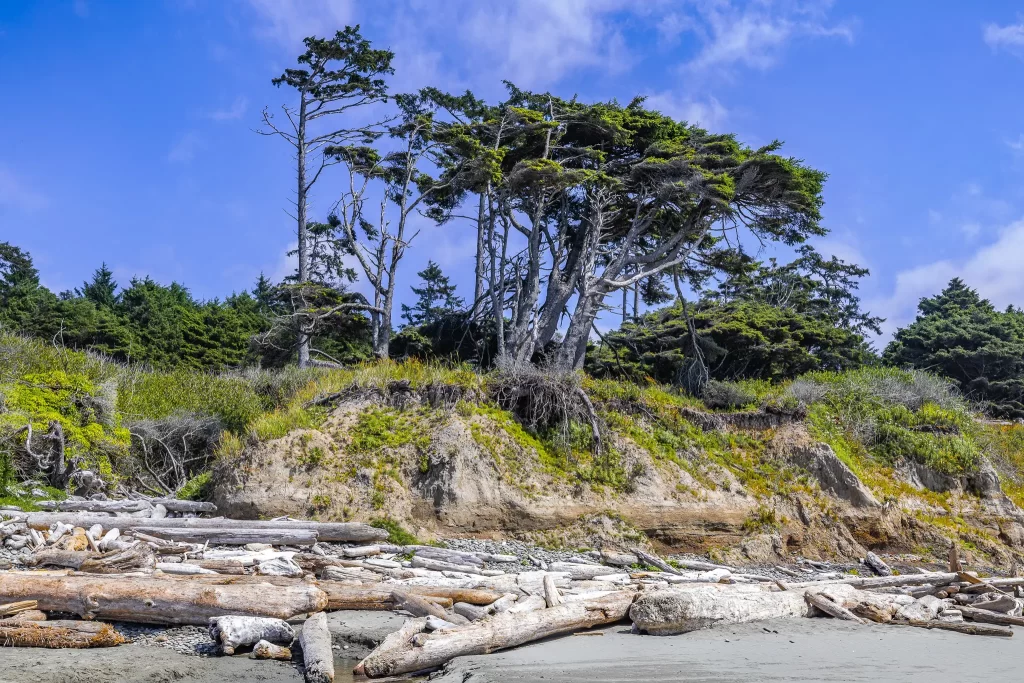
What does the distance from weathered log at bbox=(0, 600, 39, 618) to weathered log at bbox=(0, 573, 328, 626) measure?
0.07 metres

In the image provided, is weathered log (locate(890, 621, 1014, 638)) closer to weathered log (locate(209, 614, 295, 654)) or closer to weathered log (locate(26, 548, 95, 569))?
weathered log (locate(209, 614, 295, 654))

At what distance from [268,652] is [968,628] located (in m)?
8.48

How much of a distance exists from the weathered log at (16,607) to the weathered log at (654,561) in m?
10.0

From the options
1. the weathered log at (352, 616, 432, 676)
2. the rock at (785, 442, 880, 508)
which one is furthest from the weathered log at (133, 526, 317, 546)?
the rock at (785, 442, 880, 508)

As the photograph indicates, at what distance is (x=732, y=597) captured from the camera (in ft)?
29.8

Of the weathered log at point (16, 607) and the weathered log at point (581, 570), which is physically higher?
the weathered log at point (16, 607)

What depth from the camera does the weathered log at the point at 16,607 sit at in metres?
7.92

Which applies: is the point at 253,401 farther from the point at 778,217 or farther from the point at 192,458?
the point at 778,217

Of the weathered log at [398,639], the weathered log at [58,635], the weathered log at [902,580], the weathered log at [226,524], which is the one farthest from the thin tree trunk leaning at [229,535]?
the weathered log at [902,580]

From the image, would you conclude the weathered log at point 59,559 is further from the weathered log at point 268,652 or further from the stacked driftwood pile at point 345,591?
the weathered log at point 268,652

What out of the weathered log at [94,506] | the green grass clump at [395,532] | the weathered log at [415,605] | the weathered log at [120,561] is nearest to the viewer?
the weathered log at [415,605]

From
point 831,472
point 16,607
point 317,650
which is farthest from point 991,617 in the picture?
point 16,607

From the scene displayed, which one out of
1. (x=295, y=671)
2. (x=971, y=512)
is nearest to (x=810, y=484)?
(x=971, y=512)

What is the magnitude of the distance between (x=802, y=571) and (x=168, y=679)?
12576mm
